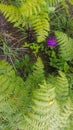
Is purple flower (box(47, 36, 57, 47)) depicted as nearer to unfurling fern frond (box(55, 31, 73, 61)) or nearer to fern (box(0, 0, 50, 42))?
unfurling fern frond (box(55, 31, 73, 61))

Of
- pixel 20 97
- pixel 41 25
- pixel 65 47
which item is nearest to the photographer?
pixel 20 97

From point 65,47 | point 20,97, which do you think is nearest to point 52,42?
point 65,47

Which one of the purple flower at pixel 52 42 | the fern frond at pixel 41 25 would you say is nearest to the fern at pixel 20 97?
the fern frond at pixel 41 25

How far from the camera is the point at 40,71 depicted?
2.47m

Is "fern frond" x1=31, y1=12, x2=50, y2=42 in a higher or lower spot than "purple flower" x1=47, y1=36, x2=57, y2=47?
higher

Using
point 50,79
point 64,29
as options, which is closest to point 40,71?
point 50,79

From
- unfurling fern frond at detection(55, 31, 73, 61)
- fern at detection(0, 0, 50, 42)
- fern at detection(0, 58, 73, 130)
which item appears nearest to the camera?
fern at detection(0, 58, 73, 130)

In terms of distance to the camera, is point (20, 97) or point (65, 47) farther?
point (65, 47)

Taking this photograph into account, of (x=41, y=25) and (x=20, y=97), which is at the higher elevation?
(x=41, y=25)

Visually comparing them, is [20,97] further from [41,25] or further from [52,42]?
[52,42]

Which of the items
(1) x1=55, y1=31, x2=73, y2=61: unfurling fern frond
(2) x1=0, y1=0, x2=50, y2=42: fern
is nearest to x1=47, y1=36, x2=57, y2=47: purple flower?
(1) x1=55, y1=31, x2=73, y2=61: unfurling fern frond

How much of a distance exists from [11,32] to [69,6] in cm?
70

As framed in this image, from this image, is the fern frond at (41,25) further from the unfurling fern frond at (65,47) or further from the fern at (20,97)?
the unfurling fern frond at (65,47)

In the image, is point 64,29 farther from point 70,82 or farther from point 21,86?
point 21,86
